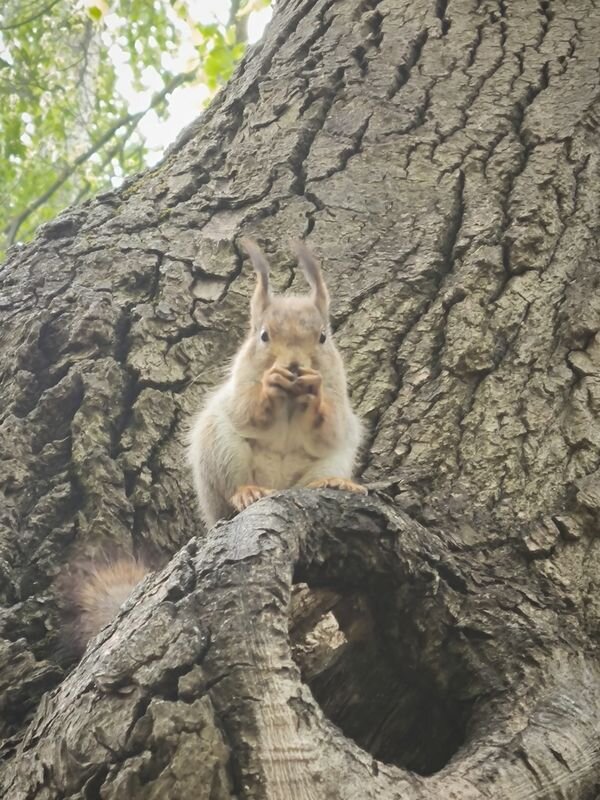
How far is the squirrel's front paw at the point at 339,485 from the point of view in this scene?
2.28 meters

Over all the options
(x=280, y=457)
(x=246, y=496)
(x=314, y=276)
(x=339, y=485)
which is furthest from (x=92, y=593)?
(x=314, y=276)

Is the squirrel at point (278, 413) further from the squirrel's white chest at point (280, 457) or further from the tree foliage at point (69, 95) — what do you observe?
the tree foliage at point (69, 95)

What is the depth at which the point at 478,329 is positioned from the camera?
8.96ft

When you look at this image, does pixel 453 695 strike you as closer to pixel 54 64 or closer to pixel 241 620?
pixel 241 620

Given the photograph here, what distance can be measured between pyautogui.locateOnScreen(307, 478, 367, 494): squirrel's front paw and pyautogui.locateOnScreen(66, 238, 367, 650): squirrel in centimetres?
11

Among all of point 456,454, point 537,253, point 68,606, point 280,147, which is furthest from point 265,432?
point 280,147

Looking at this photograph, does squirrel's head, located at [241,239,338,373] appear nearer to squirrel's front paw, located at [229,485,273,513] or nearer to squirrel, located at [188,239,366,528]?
squirrel, located at [188,239,366,528]

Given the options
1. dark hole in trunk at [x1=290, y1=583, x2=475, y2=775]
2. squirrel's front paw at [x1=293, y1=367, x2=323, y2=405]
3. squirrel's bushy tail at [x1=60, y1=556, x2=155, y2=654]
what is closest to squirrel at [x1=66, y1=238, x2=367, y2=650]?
squirrel's front paw at [x1=293, y1=367, x2=323, y2=405]

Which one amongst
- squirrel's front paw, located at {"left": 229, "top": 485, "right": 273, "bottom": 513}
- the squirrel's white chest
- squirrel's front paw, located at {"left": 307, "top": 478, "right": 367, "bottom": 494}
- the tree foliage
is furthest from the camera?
the tree foliage

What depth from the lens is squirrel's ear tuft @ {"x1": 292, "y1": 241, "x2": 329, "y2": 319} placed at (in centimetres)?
281

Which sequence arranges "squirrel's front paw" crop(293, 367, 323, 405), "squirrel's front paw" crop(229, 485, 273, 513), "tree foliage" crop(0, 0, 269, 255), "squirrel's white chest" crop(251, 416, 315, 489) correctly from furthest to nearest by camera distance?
"tree foliage" crop(0, 0, 269, 255)
"squirrel's white chest" crop(251, 416, 315, 489)
"squirrel's front paw" crop(293, 367, 323, 405)
"squirrel's front paw" crop(229, 485, 273, 513)

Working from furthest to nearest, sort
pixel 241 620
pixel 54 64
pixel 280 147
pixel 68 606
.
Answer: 1. pixel 54 64
2. pixel 280 147
3. pixel 68 606
4. pixel 241 620

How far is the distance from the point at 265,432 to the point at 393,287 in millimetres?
597

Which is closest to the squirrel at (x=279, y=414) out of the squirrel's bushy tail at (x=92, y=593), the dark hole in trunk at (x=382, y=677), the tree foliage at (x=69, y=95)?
the squirrel's bushy tail at (x=92, y=593)
